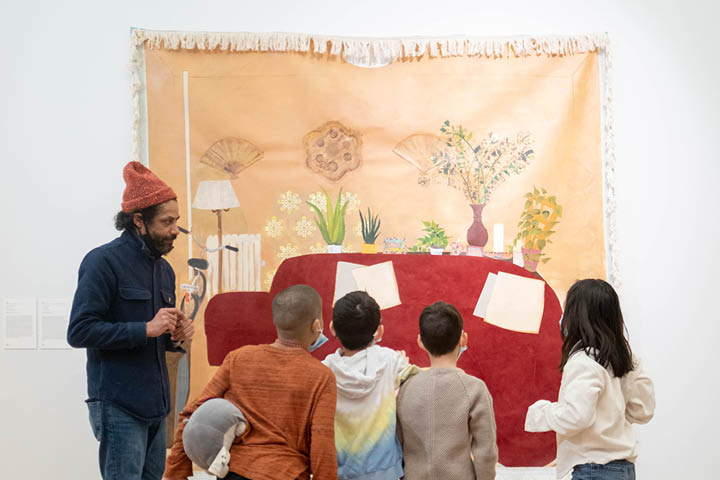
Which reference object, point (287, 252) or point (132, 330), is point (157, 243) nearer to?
point (132, 330)

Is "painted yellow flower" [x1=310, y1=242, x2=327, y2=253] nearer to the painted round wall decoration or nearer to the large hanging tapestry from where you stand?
the large hanging tapestry

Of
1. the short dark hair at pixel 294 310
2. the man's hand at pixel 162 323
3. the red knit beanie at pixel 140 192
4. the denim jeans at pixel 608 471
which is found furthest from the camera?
the red knit beanie at pixel 140 192

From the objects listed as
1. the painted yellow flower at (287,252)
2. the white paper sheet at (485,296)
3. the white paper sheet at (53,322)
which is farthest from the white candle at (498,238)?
the white paper sheet at (53,322)

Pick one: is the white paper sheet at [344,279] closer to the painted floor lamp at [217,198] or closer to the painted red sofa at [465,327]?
the painted red sofa at [465,327]

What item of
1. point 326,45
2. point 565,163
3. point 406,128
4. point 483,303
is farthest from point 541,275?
point 326,45

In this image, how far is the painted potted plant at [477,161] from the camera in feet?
9.52

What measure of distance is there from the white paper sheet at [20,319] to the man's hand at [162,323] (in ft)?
3.48

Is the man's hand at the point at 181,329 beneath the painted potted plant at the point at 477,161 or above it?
beneath

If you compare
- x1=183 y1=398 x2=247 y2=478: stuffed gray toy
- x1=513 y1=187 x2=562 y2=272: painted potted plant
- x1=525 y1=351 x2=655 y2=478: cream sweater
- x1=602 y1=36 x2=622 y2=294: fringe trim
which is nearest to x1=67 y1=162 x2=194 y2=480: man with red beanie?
x1=183 y1=398 x2=247 y2=478: stuffed gray toy

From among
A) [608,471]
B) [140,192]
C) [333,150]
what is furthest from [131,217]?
[608,471]

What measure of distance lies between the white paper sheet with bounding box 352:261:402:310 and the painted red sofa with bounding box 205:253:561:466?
1.1 inches

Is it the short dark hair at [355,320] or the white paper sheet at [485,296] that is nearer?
the short dark hair at [355,320]

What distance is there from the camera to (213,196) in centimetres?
286

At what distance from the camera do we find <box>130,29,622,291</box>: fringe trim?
284 centimetres
